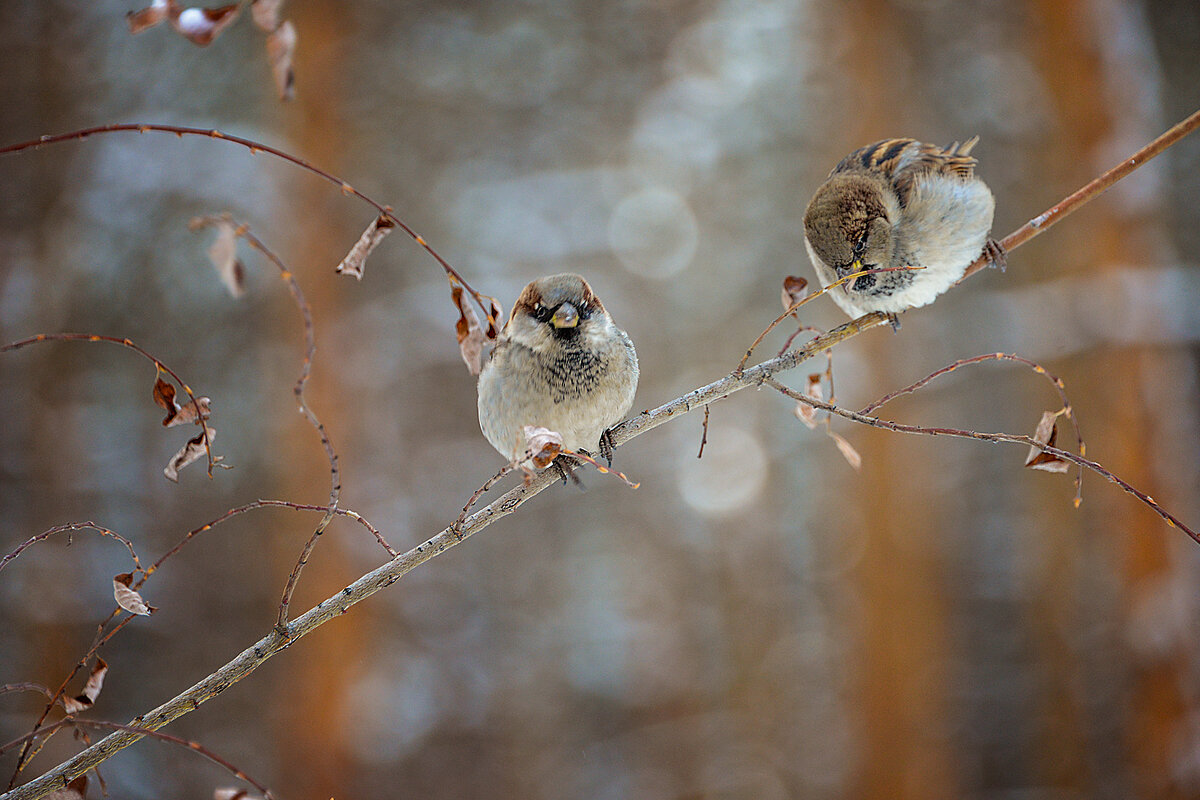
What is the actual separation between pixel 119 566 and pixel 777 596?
2.51 metres

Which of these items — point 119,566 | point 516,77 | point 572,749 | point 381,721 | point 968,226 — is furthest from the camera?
point 516,77

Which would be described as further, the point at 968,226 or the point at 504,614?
the point at 504,614

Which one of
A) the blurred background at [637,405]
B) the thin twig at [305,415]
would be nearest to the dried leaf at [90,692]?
the thin twig at [305,415]

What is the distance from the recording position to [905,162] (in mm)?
1277

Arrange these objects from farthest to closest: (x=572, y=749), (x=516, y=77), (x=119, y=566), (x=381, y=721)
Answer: (x=516, y=77)
(x=572, y=749)
(x=381, y=721)
(x=119, y=566)

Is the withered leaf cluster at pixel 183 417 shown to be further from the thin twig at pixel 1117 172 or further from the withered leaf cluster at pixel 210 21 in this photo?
the thin twig at pixel 1117 172

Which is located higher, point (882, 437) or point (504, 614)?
point (882, 437)

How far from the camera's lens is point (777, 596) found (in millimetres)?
3139

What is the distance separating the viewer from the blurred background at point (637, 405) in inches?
102

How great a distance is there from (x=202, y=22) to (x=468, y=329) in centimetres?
32

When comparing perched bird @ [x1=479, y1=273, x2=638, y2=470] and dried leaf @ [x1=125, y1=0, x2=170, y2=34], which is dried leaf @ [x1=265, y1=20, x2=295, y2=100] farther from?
perched bird @ [x1=479, y1=273, x2=638, y2=470]

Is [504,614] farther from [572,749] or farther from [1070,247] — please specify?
[1070,247]

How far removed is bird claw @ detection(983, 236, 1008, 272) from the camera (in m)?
1.13

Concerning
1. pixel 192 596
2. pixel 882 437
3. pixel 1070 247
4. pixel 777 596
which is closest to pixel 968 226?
pixel 882 437
